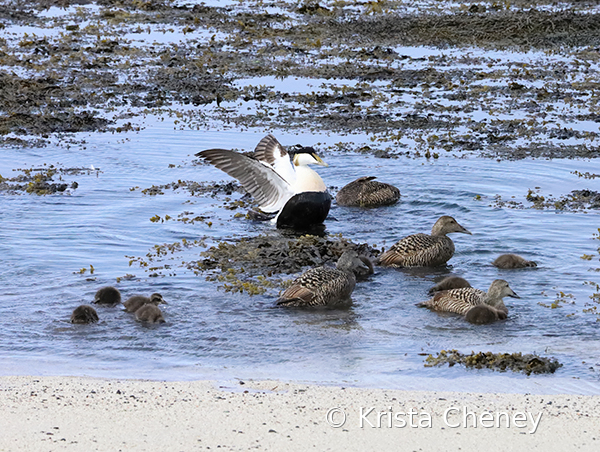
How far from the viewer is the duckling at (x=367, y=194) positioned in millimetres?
13797

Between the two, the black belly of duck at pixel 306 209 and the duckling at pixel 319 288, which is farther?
the black belly of duck at pixel 306 209

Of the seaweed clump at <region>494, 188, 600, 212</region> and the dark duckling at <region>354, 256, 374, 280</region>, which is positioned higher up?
the seaweed clump at <region>494, 188, 600, 212</region>

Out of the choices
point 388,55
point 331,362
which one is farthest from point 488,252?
point 388,55

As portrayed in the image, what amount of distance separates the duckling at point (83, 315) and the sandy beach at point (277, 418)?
1.74m

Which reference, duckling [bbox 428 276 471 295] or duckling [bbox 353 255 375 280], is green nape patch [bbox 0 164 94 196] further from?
duckling [bbox 428 276 471 295]

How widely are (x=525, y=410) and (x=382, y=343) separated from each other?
2071 millimetres

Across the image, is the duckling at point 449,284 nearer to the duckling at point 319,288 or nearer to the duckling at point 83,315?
the duckling at point 319,288

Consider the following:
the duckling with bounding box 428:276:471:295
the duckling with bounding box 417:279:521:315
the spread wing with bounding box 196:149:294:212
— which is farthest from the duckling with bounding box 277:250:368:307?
the spread wing with bounding box 196:149:294:212

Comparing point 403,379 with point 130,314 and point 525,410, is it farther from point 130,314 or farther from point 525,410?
point 130,314

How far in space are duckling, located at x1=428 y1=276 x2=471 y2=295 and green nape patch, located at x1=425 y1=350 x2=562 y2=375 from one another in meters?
2.08

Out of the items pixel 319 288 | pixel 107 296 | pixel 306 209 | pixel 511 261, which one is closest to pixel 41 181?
pixel 306 209

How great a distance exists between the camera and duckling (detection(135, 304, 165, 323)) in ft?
29.8

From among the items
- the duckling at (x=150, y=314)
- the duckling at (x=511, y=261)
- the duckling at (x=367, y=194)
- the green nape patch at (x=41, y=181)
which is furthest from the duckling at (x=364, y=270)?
the green nape patch at (x=41, y=181)

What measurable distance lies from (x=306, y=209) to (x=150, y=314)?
453cm
